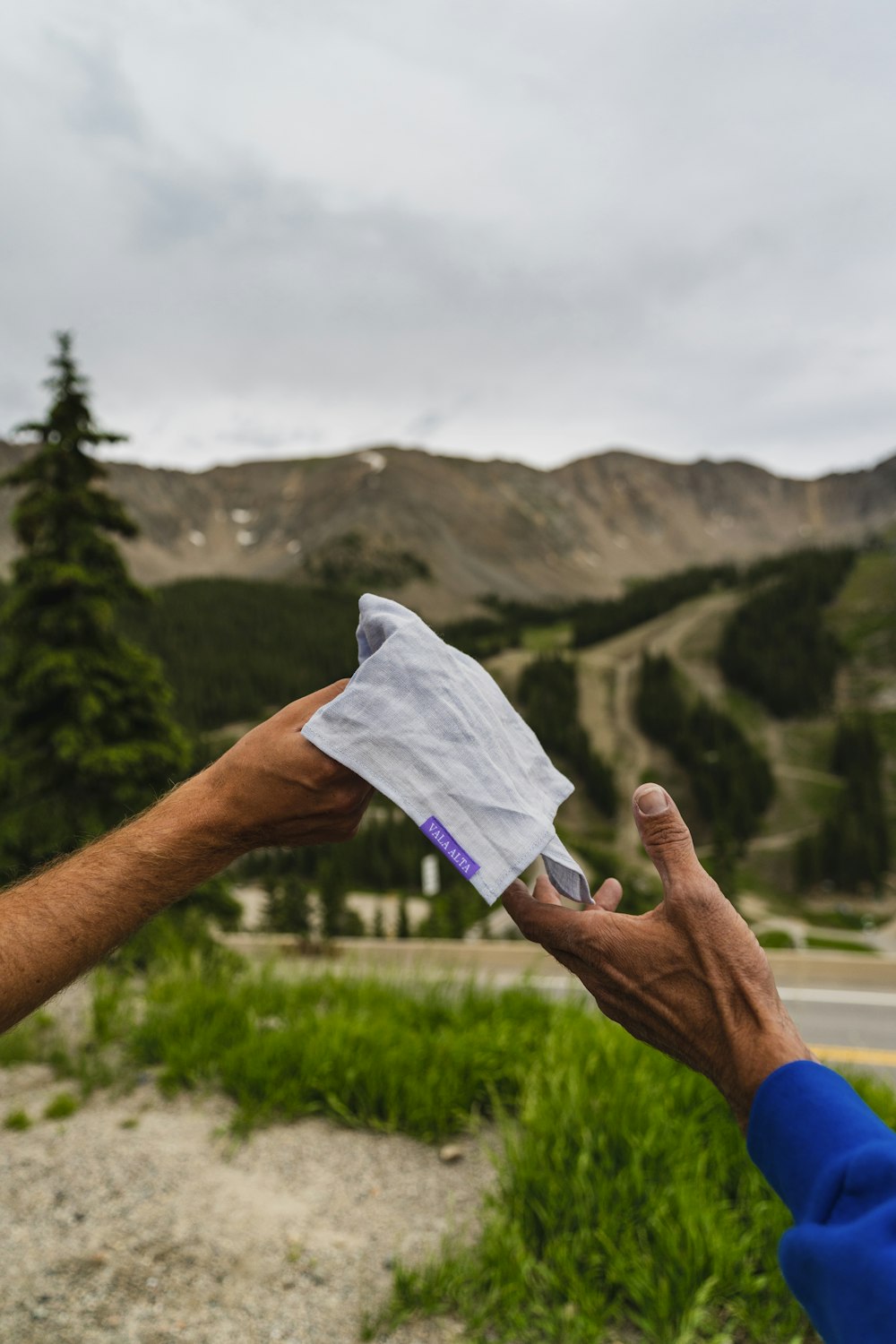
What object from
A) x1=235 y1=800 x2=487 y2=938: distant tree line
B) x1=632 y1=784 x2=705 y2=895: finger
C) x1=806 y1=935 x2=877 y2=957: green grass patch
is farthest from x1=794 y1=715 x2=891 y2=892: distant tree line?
x1=632 y1=784 x2=705 y2=895: finger

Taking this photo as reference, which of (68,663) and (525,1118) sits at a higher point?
(68,663)

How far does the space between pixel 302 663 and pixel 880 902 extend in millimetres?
86548

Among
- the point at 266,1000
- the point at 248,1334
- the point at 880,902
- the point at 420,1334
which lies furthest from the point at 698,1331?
the point at 880,902

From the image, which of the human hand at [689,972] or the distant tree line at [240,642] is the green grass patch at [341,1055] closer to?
the human hand at [689,972]

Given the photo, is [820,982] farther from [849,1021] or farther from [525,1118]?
[525,1118]

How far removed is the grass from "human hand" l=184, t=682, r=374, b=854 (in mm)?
2470

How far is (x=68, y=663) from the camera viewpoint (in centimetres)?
1080

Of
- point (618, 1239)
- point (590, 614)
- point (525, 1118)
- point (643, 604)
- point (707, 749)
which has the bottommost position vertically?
point (707, 749)

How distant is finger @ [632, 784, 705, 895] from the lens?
151 centimetres

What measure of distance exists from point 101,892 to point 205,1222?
2.80 metres

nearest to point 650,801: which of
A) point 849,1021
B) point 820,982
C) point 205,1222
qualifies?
point 205,1222

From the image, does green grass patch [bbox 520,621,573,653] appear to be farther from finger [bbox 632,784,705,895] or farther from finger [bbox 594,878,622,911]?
finger [bbox 632,784,705,895]

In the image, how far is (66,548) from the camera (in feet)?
37.4

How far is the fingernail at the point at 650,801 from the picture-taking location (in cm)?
151
